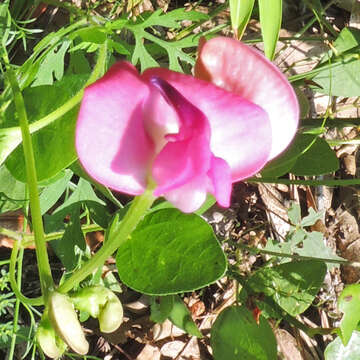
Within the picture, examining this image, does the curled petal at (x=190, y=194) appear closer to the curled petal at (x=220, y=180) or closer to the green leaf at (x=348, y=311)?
the curled petal at (x=220, y=180)

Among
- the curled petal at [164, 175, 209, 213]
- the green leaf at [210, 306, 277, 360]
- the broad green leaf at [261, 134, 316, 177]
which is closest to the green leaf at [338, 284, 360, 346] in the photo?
the green leaf at [210, 306, 277, 360]

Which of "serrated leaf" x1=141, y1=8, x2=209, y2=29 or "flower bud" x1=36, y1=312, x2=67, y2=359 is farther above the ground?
"serrated leaf" x1=141, y1=8, x2=209, y2=29

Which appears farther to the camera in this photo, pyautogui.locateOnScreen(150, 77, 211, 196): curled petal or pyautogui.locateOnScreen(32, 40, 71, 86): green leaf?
pyautogui.locateOnScreen(32, 40, 71, 86): green leaf

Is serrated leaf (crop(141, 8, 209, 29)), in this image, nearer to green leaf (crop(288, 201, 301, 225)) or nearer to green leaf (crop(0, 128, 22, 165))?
green leaf (crop(0, 128, 22, 165))

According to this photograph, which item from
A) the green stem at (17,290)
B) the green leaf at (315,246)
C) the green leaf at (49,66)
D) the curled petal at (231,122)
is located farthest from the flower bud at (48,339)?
the green leaf at (315,246)

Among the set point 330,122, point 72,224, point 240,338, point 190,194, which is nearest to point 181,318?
point 240,338

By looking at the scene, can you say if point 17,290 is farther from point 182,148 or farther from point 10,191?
point 182,148
